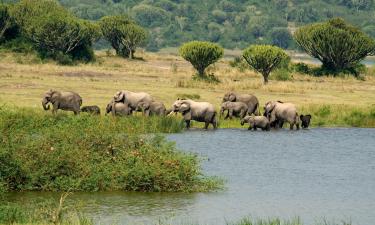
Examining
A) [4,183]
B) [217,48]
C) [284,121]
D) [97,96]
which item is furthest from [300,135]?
[217,48]

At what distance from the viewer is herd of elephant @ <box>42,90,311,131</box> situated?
46.2 m

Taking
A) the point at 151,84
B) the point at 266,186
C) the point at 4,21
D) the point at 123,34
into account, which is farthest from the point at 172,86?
the point at 123,34

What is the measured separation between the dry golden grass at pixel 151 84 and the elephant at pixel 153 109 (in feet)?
13.5

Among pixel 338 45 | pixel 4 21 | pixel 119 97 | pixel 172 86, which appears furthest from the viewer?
pixel 4 21

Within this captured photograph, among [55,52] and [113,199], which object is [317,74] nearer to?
[55,52]

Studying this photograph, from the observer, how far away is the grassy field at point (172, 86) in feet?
171

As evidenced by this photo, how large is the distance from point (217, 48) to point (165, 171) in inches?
2013

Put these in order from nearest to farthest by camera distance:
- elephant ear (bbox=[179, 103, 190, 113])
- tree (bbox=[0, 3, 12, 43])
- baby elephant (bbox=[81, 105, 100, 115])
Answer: elephant ear (bbox=[179, 103, 190, 113]) < baby elephant (bbox=[81, 105, 100, 115]) < tree (bbox=[0, 3, 12, 43])

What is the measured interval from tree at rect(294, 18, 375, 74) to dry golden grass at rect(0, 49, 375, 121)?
2531mm

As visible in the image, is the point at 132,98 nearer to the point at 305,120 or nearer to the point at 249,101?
the point at 249,101

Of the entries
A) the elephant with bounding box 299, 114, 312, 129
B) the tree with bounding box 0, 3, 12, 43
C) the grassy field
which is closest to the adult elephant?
the grassy field

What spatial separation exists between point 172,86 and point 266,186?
36.2 m

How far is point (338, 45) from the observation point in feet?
291

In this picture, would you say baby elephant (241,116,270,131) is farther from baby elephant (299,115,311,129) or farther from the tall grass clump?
the tall grass clump
